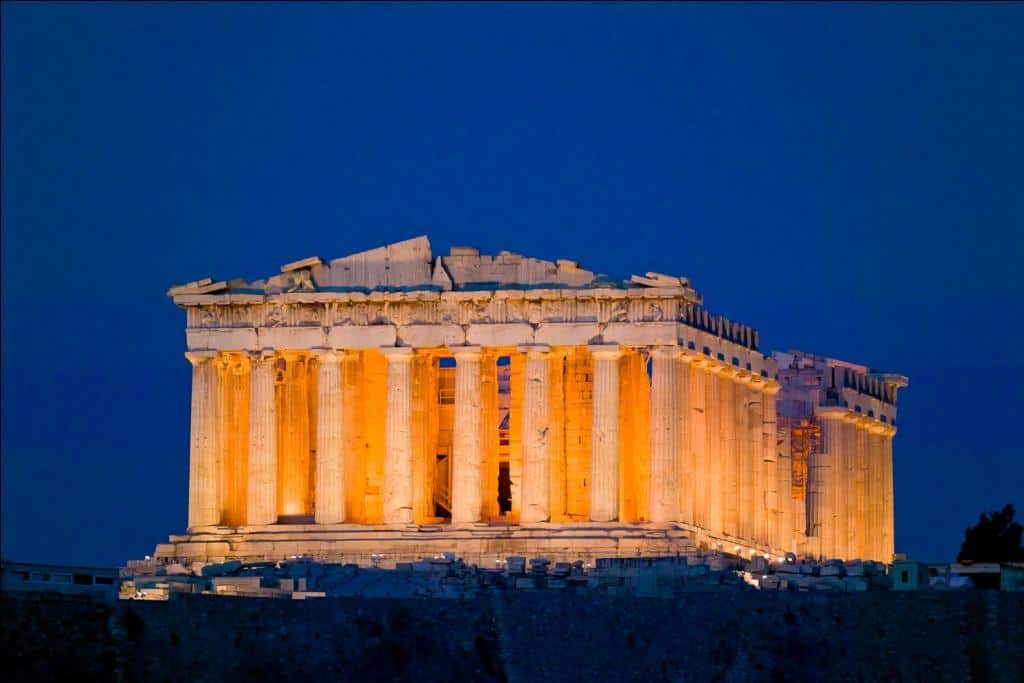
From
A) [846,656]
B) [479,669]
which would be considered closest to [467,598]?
[479,669]

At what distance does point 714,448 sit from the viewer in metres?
105

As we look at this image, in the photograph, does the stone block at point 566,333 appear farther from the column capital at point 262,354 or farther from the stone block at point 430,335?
the column capital at point 262,354

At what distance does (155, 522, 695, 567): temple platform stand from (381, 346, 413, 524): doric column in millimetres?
1184

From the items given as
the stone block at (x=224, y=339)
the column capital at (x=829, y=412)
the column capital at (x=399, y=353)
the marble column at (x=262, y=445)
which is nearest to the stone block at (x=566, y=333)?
the column capital at (x=399, y=353)

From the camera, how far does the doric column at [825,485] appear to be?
116000 mm

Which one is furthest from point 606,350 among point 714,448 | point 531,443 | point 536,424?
point 714,448

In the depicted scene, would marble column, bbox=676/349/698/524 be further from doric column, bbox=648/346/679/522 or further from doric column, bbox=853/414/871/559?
doric column, bbox=853/414/871/559

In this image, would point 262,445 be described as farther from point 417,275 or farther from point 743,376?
point 743,376

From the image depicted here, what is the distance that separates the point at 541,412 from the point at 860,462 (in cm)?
2227

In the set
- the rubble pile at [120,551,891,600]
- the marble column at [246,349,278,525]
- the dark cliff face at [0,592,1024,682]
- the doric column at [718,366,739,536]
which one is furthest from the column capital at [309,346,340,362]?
the dark cliff face at [0,592,1024,682]

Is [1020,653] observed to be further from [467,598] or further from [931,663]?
[467,598]

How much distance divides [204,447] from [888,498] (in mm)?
31557

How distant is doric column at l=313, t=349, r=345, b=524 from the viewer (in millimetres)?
102875

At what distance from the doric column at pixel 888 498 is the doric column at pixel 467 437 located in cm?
2430
